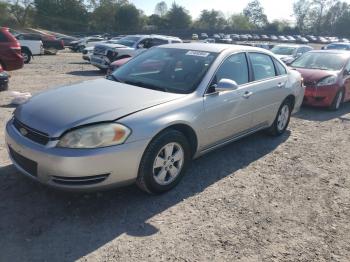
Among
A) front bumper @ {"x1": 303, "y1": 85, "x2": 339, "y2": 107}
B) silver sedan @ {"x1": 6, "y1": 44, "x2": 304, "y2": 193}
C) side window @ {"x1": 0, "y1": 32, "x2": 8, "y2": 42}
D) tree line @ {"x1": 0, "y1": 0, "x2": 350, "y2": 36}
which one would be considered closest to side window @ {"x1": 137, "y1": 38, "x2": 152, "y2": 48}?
side window @ {"x1": 0, "y1": 32, "x2": 8, "y2": 42}

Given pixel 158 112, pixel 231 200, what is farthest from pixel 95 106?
pixel 231 200

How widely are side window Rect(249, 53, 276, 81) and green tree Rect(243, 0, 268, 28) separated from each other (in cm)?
14006

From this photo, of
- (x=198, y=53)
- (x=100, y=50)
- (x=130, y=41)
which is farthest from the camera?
(x=130, y=41)

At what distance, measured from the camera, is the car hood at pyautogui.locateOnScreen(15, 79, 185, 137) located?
328 centimetres

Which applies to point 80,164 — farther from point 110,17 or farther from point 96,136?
point 110,17

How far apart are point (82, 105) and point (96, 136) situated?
52cm

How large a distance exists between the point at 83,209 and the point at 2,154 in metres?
1.87

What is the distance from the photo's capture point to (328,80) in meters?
8.54

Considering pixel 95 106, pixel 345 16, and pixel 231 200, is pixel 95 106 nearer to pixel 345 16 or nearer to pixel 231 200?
pixel 231 200

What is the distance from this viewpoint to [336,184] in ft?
14.8

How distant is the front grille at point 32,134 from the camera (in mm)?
3217

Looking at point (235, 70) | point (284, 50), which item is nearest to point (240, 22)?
point (284, 50)

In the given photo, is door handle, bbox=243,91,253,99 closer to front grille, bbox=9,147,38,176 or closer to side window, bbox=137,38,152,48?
front grille, bbox=9,147,38,176

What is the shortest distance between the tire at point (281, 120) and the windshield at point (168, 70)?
80.1 inches
